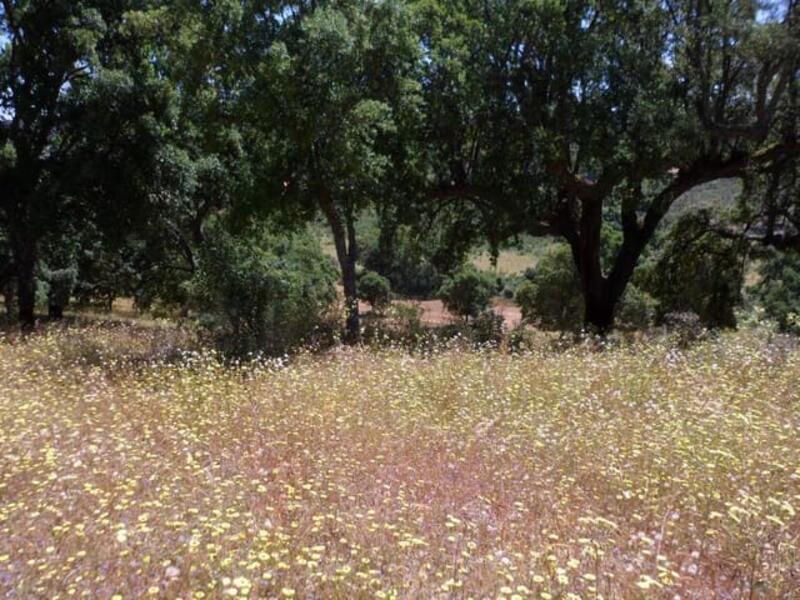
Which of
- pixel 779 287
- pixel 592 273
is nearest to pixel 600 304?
pixel 592 273

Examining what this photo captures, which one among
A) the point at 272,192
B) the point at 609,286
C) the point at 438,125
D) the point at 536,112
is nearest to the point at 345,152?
the point at 272,192

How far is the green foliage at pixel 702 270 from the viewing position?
1756cm

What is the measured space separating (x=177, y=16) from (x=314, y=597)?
1071 cm

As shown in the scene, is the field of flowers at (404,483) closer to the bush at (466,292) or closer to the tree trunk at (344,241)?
the tree trunk at (344,241)

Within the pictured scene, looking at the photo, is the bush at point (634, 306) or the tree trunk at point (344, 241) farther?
the bush at point (634, 306)

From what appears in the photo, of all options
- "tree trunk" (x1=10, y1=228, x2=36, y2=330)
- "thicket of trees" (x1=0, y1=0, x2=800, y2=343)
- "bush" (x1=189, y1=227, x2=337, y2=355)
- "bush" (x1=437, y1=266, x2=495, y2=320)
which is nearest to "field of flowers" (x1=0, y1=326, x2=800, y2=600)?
"bush" (x1=189, y1=227, x2=337, y2=355)

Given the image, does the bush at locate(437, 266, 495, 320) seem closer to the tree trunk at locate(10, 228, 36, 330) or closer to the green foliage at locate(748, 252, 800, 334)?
the green foliage at locate(748, 252, 800, 334)

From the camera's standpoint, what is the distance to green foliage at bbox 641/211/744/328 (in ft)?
57.6

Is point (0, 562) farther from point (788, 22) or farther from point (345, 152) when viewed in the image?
point (788, 22)

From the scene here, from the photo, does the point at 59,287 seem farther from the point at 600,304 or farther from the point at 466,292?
the point at 466,292

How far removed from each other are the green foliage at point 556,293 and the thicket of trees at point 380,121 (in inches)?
330

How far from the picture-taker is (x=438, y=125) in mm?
13602

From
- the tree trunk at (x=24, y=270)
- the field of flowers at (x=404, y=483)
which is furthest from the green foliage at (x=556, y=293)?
the field of flowers at (x=404, y=483)

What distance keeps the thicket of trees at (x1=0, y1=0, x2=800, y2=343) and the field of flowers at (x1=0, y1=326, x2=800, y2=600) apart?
5026 millimetres
